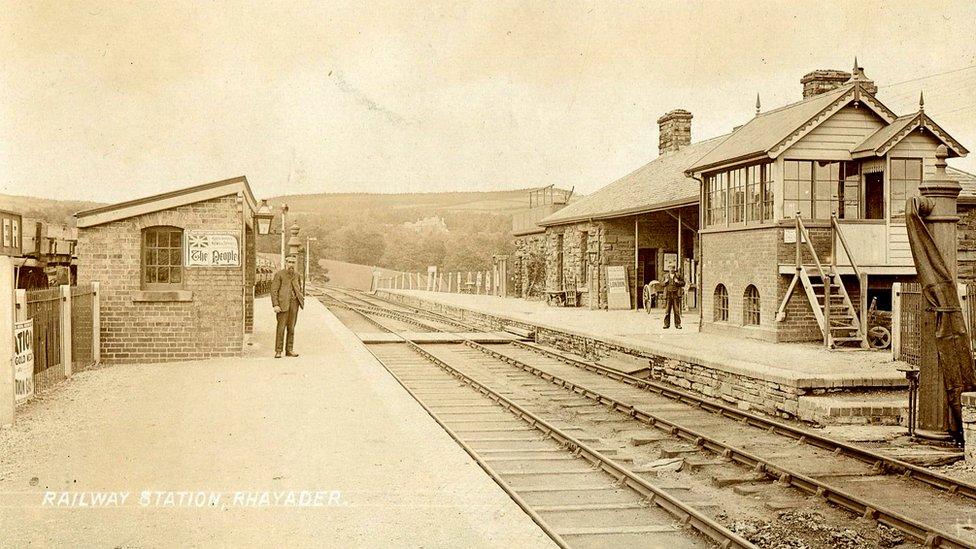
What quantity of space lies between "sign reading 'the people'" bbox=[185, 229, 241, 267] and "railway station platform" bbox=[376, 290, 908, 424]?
6852 millimetres

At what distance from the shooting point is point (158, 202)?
45.1 feet

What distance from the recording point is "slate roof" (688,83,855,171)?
16.0 metres

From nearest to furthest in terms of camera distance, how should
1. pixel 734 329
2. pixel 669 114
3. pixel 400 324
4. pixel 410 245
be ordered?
1. pixel 734 329
2. pixel 400 324
3. pixel 669 114
4. pixel 410 245

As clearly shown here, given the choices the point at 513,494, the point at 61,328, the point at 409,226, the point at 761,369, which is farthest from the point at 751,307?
the point at 409,226

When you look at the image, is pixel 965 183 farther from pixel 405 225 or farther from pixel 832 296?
pixel 405 225

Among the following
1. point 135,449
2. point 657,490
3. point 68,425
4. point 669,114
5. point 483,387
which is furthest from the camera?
point 669,114

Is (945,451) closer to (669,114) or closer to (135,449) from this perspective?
(135,449)

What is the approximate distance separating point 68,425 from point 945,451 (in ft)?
29.3

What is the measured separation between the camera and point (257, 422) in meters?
8.91

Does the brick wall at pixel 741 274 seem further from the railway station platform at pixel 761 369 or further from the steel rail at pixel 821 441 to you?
the steel rail at pixel 821 441

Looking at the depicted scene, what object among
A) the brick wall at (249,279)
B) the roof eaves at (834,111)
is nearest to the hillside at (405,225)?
the brick wall at (249,279)

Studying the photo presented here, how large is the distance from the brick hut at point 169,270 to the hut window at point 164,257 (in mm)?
16

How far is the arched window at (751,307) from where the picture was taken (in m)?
16.8

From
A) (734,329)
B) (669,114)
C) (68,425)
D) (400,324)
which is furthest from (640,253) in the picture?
(68,425)
